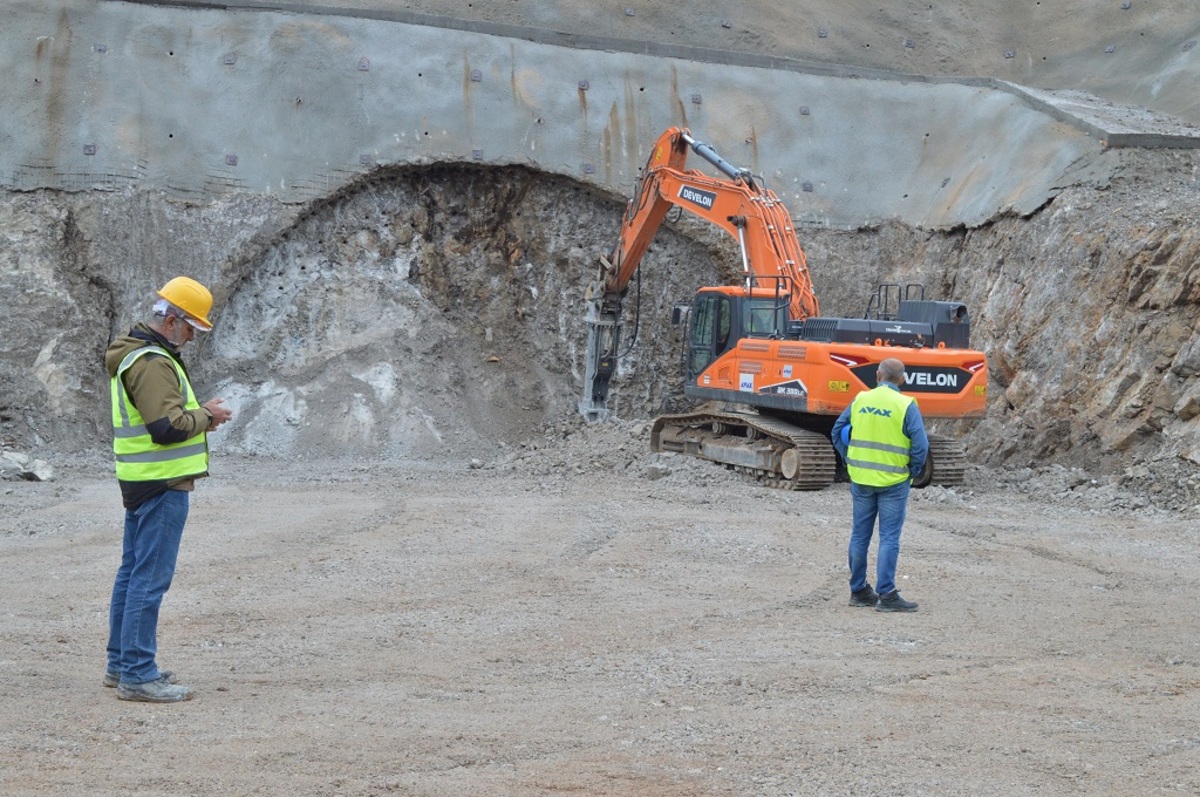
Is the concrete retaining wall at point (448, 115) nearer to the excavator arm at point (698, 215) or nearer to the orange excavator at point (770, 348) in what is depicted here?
the excavator arm at point (698, 215)

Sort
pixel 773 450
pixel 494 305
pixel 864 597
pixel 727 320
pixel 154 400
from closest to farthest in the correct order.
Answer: pixel 154 400 < pixel 864 597 < pixel 773 450 < pixel 727 320 < pixel 494 305

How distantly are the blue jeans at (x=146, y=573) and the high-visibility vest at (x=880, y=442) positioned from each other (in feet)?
13.4

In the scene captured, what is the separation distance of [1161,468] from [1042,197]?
5.52 meters

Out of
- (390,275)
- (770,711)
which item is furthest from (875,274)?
(770,711)

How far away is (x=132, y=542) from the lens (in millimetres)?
5652

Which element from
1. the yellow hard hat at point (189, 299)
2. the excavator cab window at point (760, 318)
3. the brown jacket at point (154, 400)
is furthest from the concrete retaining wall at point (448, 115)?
the brown jacket at point (154, 400)

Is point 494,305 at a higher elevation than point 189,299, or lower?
lower

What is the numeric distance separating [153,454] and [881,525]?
4.42 metres

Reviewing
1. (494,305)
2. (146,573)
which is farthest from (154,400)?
(494,305)

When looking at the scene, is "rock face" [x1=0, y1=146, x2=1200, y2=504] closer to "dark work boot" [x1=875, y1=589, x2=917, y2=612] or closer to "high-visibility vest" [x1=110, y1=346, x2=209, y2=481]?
"dark work boot" [x1=875, y1=589, x2=917, y2=612]

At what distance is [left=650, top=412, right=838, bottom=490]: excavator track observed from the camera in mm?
13820

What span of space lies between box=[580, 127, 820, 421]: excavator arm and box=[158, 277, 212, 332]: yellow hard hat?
9665 millimetres

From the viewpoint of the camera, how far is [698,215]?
646 inches

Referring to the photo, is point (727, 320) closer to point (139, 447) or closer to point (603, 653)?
point (603, 653)
